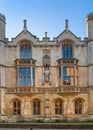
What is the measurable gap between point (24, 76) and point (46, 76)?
96.3 inches

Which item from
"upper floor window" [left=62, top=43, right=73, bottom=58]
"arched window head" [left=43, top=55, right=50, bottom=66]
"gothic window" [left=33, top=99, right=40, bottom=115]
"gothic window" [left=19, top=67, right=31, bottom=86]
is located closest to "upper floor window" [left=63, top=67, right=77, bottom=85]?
"upper floor window" [left=62, top=43, right=73, bottom=58]

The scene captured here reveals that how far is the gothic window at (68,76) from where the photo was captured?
127 feet

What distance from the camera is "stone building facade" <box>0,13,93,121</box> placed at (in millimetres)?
38250

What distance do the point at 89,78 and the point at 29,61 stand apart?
6.91 meters

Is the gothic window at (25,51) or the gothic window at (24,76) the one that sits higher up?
the gothic window at (25,51)

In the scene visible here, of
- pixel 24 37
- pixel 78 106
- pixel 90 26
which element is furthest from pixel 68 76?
pixel 24 37

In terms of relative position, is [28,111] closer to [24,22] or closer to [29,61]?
[29,61]

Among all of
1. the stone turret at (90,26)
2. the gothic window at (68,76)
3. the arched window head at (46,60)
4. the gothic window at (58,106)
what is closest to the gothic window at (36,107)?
the gothic window at (58,106)

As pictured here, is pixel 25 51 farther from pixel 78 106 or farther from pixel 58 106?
pixel 78 106

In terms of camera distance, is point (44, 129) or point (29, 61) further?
point (29, 61)

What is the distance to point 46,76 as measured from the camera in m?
38.9

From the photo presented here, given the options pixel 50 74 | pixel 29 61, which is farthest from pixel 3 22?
pixel 50 74

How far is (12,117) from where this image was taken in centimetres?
3797

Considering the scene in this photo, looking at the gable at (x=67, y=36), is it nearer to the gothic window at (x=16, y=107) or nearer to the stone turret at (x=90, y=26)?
the stone turret at (x=90, y=26)
